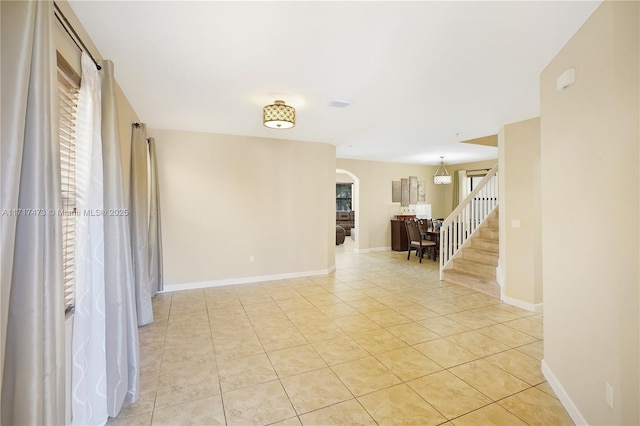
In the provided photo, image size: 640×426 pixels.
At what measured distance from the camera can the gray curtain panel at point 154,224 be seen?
4.50 m

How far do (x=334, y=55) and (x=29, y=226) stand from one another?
224 cm

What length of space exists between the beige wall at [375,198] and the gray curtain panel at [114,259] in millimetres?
Answer: 6543

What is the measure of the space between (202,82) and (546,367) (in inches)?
160

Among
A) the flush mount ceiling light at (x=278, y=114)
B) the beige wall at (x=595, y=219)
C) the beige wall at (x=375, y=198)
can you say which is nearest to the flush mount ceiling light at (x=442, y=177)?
the beige wall at (x=375, y=198)

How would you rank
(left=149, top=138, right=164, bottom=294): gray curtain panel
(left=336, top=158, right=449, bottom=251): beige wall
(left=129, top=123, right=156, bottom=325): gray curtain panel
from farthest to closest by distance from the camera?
(left=336, top=158, right=449, bottom=251): beige wall → (left=149, top=138, right=164, bottom=294): gray curtain panel → (left=129, top=123, right=156, bottom=325): gray curtain panel

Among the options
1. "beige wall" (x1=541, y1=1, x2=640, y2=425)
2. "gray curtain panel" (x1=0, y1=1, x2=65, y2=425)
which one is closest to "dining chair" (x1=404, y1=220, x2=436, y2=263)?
"beige wall" (x1=541, y1=1, x2=640, y2=425)

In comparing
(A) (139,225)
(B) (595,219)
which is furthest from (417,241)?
(A) (139,225)

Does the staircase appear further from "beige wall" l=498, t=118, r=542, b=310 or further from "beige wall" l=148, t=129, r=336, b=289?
"beige wall" l=148, t=129, r=336, b=289

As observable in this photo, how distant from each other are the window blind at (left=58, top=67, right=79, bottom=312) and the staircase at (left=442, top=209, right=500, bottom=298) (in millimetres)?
5193

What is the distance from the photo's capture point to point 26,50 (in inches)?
42.3

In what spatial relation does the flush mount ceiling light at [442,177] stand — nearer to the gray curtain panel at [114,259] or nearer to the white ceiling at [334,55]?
the white ceiling at [334,55]

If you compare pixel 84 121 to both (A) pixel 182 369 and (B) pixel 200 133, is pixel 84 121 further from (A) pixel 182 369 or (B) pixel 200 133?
(B) pixel 200 133

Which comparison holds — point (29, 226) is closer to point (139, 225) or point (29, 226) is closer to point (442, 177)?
point (139, 225)

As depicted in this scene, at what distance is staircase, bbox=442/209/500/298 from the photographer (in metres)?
4.93
